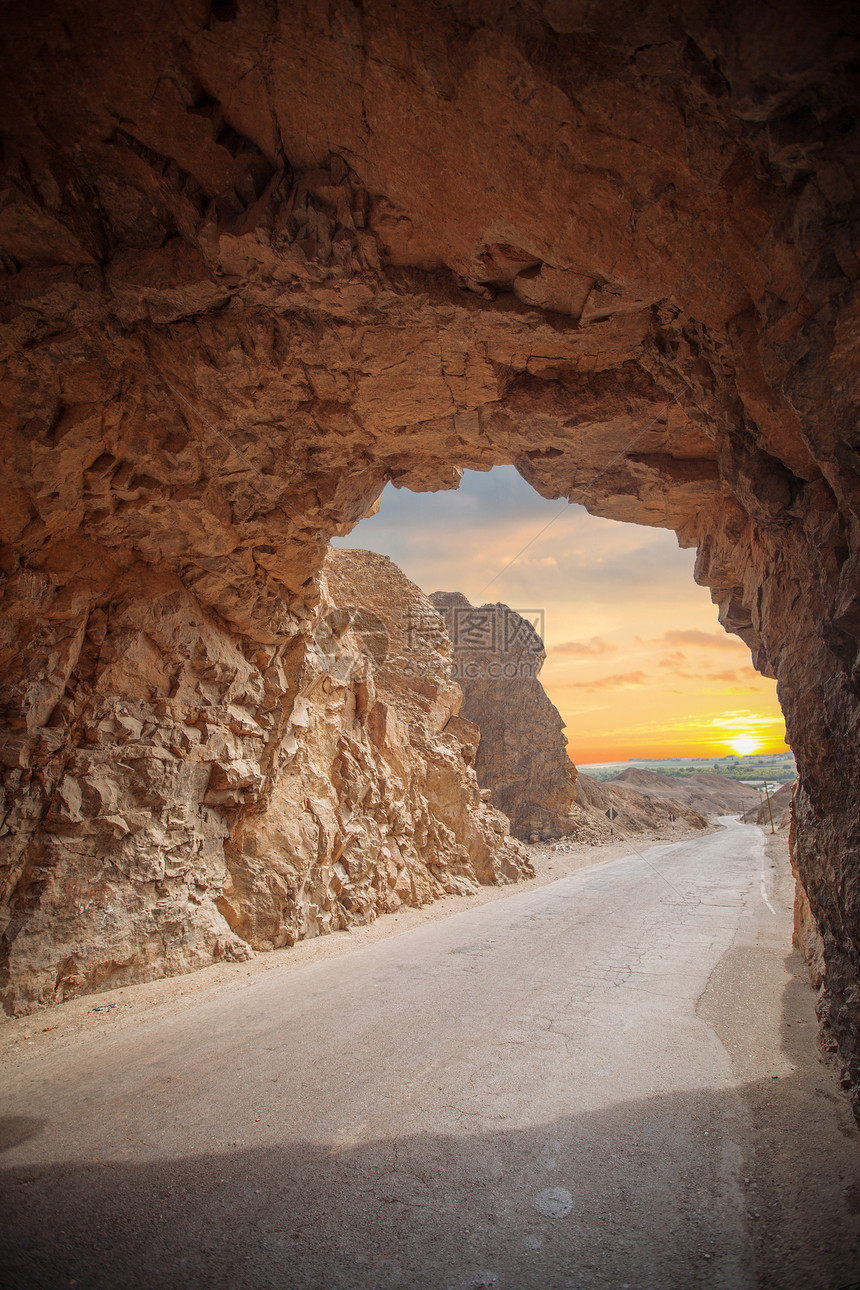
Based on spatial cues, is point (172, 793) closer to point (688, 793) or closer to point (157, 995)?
point (157, 995)

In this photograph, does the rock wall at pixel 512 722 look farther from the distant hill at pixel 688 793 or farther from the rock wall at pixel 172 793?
the distant hill at pixel 688 793

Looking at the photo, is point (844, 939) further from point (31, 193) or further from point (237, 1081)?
point (31, 193)

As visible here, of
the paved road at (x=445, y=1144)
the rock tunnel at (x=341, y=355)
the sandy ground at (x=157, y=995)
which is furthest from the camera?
the sandy ground at (x=157, y=995)

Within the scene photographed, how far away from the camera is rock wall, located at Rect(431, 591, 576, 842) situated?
28250 millimetres

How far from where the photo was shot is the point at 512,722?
2989 centimetres

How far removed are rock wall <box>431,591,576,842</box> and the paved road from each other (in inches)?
849

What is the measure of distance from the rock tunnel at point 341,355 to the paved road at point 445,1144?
100 centimetres

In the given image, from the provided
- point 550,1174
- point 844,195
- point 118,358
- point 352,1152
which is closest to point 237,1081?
point 352,1152

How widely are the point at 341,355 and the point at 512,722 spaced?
26.0 metres

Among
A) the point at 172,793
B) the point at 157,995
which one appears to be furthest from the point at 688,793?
the point at 157,995

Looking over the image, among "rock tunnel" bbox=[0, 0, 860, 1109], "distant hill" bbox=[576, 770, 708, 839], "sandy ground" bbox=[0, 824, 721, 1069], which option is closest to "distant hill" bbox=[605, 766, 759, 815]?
"distant hill" bbox=[576, 770, 708, 839]

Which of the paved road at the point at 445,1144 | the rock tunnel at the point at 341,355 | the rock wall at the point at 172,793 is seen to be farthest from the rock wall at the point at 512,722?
the paved road at the point at 445,1144

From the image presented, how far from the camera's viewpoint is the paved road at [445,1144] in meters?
2.86

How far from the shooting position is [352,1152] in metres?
3.74
